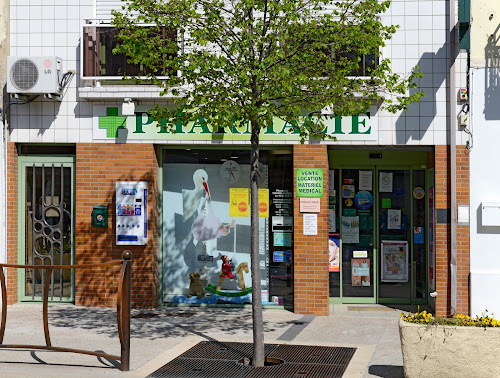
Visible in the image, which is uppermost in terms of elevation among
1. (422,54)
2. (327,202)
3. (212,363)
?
(422,54)

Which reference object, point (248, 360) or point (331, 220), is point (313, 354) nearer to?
point (248, 360)

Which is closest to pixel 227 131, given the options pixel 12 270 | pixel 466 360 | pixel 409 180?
pixel 409 180

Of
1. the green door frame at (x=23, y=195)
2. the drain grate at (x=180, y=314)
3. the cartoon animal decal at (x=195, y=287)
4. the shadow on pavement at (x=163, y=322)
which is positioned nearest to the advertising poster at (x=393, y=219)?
the shadow on pavement at (x=163, y=322)

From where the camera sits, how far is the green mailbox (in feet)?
43.4

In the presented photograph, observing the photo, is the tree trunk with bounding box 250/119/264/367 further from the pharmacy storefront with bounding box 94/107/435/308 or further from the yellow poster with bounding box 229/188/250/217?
the yellow poster with bounding box 229/188/250/217

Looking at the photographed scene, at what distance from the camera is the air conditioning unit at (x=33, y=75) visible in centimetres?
1302

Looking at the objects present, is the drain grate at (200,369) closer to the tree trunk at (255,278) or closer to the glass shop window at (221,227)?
the tree trunk at (255,278)

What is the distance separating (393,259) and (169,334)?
4.53 metres

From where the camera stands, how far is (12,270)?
1363cm

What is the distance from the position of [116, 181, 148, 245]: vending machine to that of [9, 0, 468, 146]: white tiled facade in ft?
3.71

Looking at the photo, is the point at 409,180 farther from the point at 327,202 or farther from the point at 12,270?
the point at 12,270

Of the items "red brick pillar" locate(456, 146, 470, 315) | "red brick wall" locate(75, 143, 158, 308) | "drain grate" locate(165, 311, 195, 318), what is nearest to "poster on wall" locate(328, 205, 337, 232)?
"red brick pillar" locate(456, 146, 470, 315)

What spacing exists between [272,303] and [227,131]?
9.75 ft

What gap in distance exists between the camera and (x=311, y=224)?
12.9 metres
